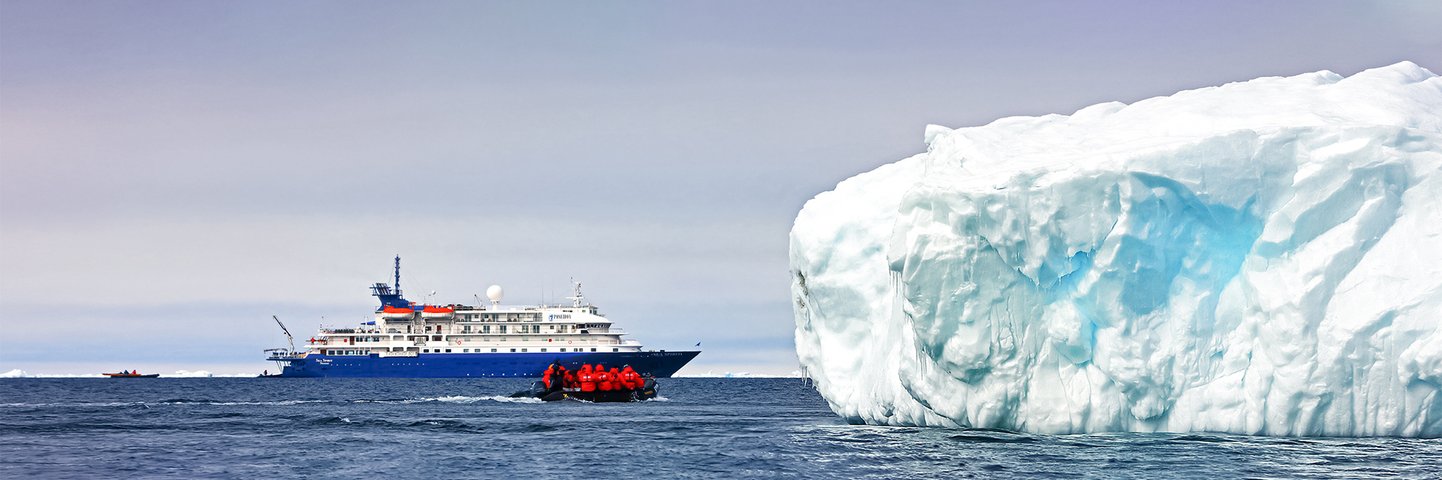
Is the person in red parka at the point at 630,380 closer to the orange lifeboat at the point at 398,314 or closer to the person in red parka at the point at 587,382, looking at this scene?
the person in red parka at the point at 587,382

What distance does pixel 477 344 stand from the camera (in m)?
96.1

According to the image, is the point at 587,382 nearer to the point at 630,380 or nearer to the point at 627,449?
the point at 630,380

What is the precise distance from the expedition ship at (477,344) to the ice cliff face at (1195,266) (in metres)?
69.2

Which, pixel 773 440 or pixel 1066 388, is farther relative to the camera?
pixel 773 440

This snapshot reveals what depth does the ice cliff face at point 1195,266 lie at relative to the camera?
20.6 metres

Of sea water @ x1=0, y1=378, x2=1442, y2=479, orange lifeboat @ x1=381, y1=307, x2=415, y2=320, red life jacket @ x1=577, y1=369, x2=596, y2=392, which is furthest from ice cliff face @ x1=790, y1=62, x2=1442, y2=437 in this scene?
orange lifeboat @ x1=381, y1=307, x2=415, y2=320

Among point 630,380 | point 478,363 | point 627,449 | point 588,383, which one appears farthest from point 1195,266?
point 478,363

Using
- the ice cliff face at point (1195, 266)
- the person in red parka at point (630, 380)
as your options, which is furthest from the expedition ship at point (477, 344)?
the ice cliff face at point (1195, 266)

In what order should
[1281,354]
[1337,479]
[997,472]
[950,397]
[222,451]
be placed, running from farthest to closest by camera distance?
[222,451] → [950,397] → [1281,354] → [997,472] → [1337,479]

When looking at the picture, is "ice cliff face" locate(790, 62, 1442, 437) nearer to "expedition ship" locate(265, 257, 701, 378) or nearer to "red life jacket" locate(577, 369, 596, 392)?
"red life jacket" locate(577, 369, 596, 392)

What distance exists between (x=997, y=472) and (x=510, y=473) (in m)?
7.68

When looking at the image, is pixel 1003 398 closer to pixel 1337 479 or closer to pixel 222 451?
pixel 1337 479

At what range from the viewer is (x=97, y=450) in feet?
92.7

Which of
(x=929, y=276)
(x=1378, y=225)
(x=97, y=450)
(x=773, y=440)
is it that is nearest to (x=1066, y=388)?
(x=929, y=276)
